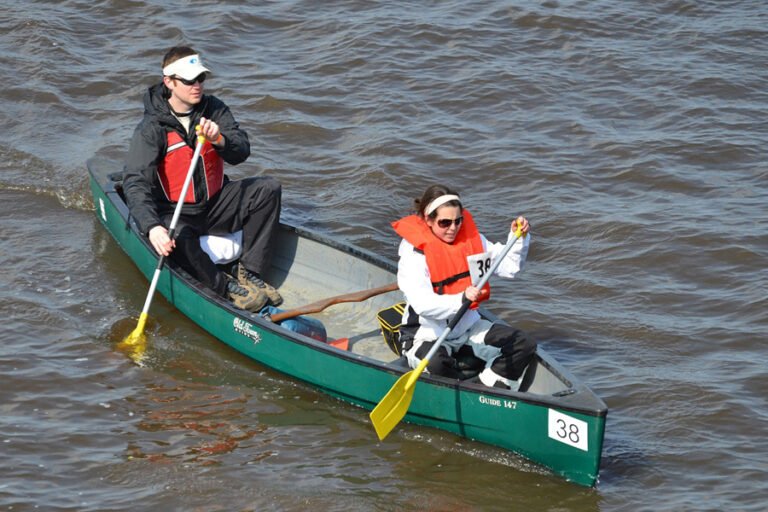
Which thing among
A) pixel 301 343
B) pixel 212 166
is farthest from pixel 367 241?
pixel 301 343

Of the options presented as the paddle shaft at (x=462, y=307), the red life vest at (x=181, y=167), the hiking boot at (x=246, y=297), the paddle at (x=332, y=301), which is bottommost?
the hiking boot at (x=246, y=297)

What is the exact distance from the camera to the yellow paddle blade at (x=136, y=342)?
751 centimetres

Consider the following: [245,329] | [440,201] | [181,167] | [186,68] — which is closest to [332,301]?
[245,329]

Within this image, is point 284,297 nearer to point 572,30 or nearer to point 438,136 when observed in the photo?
point 438,136

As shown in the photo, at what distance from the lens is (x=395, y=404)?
6.34 metres

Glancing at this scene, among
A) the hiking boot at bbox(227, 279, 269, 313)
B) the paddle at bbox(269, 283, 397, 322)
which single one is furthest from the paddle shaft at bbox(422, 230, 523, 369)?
the hiking boot at bbox(227, 279, 269, 313)

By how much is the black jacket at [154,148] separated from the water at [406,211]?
0.92 meters

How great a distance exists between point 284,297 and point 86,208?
2337mm

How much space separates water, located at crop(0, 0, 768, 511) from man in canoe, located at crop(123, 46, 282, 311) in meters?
0.55

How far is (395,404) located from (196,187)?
90.0 inches

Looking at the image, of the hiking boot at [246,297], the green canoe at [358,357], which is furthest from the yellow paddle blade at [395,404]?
the hiking boot at [246,297]

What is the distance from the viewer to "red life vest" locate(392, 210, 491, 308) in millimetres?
6355

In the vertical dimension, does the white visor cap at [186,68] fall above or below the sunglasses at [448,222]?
above

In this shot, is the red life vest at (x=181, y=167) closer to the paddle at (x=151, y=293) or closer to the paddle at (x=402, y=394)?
the paddle at (x=151, y=293)
